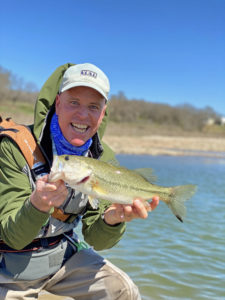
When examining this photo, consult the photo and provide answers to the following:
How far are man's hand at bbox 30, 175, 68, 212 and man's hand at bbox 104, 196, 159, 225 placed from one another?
2.09 feet

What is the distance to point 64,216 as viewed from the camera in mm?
3434

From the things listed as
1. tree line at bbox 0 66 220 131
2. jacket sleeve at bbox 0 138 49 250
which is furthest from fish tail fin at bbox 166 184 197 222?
tree line at bbox 0 66 220 131

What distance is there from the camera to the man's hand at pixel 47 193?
2475 millimetres

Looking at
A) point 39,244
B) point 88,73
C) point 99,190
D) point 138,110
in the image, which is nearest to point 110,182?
point 99,190

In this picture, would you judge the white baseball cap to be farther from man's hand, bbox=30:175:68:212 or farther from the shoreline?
the shoreline

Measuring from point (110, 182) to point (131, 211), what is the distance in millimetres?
334

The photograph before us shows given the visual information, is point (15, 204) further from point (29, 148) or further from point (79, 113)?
point (79, 113)

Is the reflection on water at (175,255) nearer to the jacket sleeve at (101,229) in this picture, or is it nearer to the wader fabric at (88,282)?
the wader fabric at (88,282)

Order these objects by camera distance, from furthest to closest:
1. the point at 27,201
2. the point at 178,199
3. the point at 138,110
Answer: the point at 138,110, the point at 178,199, the point at 27,201

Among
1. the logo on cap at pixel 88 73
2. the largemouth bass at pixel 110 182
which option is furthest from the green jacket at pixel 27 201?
the logo on cap at pixel 88 73

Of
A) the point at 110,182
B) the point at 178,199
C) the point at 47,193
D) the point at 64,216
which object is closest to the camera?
the point at 47,193

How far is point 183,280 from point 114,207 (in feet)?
9.09

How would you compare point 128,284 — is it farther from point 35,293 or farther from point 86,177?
point 86,177

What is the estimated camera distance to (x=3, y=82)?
228ft
